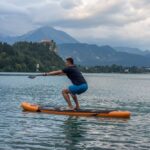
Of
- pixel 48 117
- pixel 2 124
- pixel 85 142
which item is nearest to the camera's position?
pixel 85 142

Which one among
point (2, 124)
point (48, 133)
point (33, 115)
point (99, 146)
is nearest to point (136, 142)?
point (99, 146)

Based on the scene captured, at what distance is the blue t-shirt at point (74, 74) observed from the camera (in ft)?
79.6

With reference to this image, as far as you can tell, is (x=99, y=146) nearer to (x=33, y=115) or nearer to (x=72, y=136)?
(x=72, y=136)

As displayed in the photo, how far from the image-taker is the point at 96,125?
21797mm

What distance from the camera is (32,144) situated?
53.2 feet

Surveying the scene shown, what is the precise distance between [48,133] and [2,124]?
340 cm

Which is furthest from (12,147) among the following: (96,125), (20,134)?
(96,125)

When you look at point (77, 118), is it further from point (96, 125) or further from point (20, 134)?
point (20, 134)

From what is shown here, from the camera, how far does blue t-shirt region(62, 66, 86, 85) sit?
2425 cm

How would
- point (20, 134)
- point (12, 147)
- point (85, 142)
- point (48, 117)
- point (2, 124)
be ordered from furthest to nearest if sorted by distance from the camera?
point (48, 117) < point (2, 124) < point (20, 134) < point (85, 142) < point (12, 147)

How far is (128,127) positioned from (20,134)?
580cm

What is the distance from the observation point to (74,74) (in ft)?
80.7

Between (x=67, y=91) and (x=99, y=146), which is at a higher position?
(x=67, y=91)

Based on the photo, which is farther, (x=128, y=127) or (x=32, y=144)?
(x=128, y=127)
